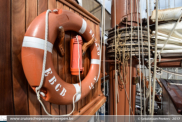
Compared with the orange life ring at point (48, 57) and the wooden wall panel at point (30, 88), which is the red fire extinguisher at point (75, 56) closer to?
the orange life ring at point (48, 57)

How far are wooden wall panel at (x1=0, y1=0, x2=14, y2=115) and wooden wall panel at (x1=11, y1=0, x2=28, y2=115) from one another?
0.04ft

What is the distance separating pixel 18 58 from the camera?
1.20 feet

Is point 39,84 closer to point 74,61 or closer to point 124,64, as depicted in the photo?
point 74,61

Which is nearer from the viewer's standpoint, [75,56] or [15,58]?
[15,58]

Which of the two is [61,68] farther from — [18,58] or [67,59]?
[18,58]

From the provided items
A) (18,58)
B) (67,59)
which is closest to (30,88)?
(18,58)

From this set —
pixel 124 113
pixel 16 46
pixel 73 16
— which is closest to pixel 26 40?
pixel 16 46

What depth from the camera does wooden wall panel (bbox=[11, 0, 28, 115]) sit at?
35 cm

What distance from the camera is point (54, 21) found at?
41 cm

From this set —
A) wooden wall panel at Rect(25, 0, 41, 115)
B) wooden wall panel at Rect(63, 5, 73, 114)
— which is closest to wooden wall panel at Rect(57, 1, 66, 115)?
wooden wall panel at Rect(63, 5, 73, 114)

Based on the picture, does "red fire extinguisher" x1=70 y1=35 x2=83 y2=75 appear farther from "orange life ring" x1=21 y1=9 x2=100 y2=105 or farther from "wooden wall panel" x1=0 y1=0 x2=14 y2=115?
"wooden wall panel" x1=0 y1=0 x2=14 y2=115

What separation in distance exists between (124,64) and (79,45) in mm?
632

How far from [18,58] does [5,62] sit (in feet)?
0.15

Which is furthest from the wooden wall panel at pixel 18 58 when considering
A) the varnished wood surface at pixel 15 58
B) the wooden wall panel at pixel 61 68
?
the wooden wall panel at pixel 61 68
